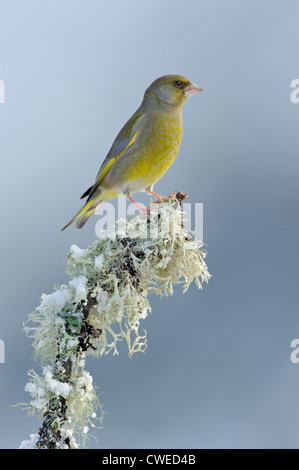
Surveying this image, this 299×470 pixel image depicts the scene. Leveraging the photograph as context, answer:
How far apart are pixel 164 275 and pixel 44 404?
100 cm

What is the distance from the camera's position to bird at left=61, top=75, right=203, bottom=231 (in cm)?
510

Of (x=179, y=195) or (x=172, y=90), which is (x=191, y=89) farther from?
(x=179, y=195)

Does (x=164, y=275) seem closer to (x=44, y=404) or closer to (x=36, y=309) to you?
(x=36, y=309)

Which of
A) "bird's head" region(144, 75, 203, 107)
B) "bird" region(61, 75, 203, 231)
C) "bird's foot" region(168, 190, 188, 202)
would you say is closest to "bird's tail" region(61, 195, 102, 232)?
"bird" region(61, 75, 203, 231)

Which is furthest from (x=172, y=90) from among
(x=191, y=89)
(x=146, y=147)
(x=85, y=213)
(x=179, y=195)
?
(x=179, y=195)

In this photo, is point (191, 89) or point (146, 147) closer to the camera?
point (146, 147)

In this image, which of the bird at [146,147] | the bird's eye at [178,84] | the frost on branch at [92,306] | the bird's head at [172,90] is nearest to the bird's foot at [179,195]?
the frost on branch at [92,306]

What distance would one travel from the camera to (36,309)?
3109 mm

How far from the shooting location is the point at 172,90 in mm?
5410

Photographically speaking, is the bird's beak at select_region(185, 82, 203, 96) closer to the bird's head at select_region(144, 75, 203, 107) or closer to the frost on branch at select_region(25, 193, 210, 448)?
the bird's head at select_region(144, 75, 203, 107)

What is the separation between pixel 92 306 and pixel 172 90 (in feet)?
9.85

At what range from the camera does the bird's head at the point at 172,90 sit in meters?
5.39

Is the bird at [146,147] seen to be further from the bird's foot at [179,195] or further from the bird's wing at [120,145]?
the bird's foot at [179,195]
